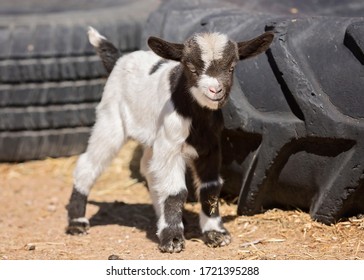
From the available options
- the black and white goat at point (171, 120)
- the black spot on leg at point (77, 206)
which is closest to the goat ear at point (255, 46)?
the black and white goat at point (171, 120)

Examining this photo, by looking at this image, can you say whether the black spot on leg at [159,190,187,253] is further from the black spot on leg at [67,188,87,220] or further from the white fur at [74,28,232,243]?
the black spot on leg at [67,188,87,220]

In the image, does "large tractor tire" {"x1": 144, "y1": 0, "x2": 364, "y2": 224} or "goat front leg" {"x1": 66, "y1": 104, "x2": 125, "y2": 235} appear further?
"goat front leg" {"x1": 66, "y1": 104, "x2": 125, "y2": 235}

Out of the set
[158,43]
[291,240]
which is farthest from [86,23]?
[291,240]

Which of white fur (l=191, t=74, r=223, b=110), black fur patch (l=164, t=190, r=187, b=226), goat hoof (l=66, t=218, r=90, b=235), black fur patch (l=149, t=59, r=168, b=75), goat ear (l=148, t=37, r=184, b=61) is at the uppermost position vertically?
goat ear (l=148, t=37, r=184, b=61)

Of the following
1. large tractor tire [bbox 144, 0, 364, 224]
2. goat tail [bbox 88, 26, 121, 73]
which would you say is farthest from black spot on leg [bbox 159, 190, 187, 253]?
goat tail [bbox 88, 26, 121, 73]

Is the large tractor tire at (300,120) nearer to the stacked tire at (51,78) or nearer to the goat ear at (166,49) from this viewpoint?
the goat ear at (166,49)

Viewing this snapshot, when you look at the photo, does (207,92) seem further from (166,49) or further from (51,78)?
(51,78)

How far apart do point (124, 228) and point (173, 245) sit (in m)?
0.78

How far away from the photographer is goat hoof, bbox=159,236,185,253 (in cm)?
491

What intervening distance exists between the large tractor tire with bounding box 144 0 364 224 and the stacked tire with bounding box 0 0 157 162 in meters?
1.56

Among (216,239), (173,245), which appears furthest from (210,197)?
(173,245)

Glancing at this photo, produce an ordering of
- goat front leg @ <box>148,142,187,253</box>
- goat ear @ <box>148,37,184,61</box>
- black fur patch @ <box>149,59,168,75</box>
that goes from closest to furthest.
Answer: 1. goat ear @ <box>148,37,184,61</box>
2. goat front leg @ <box>148,142,187,253</box>
3. black fur patch @ <box>149,59,168,75</box>

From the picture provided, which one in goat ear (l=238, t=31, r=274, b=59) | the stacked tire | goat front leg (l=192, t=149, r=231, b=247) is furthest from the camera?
the stacked tire
